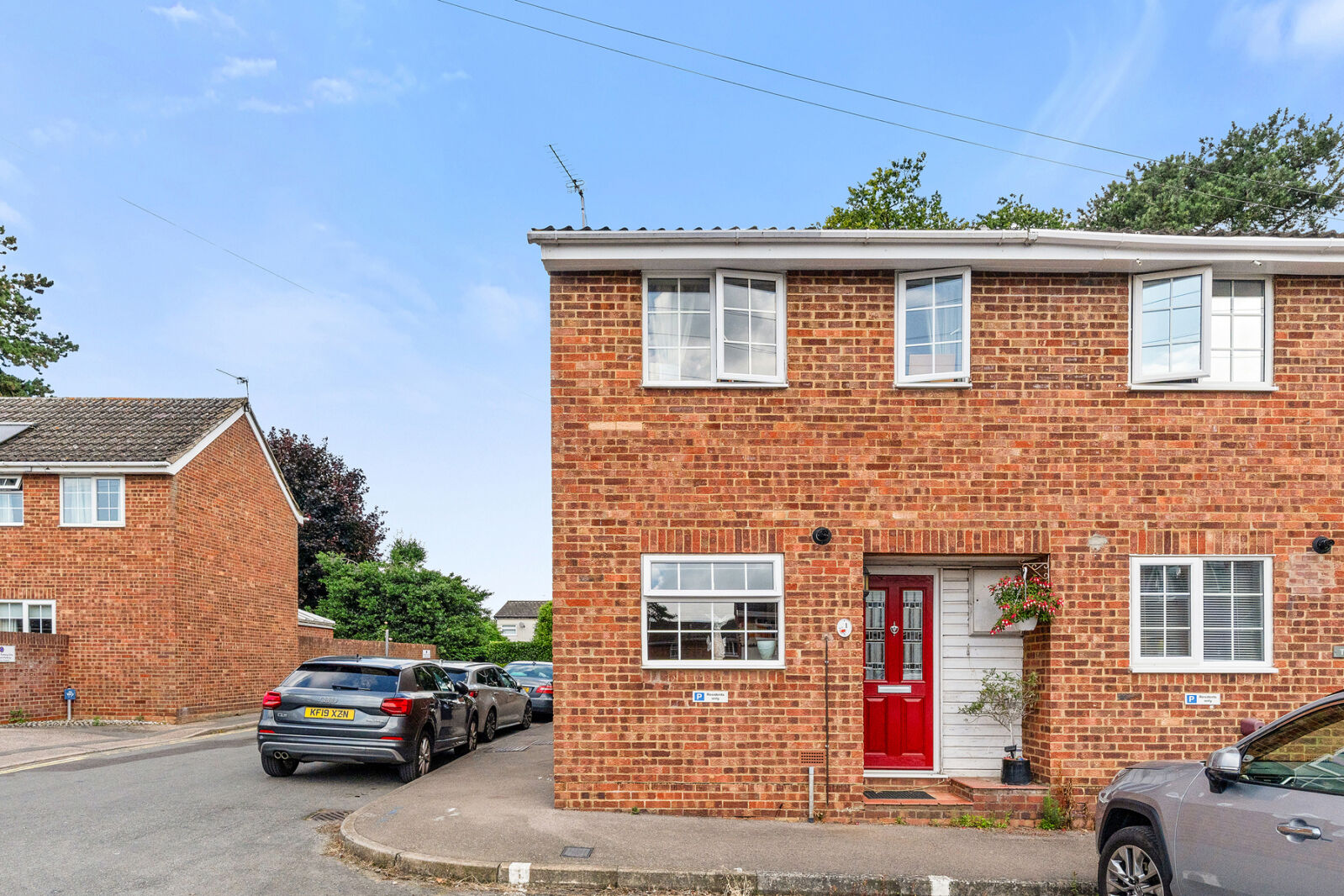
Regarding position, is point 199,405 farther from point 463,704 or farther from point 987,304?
point 987,304

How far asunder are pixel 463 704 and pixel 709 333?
24.8 feet

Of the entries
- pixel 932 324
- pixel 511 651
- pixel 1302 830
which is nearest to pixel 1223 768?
pixel 1302 830

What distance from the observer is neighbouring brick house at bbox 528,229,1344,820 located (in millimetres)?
9102

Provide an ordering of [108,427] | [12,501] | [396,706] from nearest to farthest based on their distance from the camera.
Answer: [396,706]
[12,501]
[108,427]

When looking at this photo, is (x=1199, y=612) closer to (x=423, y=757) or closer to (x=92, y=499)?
(x=423, y=757)

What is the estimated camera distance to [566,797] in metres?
9.04

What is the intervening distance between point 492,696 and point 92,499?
9.82m

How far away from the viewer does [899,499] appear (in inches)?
367

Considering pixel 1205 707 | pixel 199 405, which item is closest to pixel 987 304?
pixel 1205 707

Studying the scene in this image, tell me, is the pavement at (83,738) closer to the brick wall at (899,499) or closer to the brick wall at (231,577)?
the brick wall at (231,577)

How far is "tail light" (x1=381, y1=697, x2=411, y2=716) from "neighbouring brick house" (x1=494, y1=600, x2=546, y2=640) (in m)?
70.1

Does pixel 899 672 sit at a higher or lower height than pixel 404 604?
higher

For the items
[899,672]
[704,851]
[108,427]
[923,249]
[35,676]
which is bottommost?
[35,676]

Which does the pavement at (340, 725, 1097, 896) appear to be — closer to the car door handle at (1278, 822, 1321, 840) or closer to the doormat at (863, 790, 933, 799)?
the doormat at (863, 790, 933, 799)
